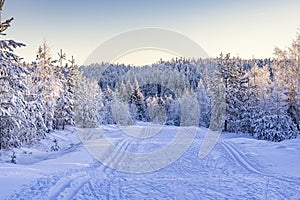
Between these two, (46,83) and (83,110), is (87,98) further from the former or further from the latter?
(46,83)

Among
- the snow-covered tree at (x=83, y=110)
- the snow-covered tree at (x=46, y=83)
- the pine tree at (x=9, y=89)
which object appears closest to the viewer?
the pine tree at (x=9, y=89)

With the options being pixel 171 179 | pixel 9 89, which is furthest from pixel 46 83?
pixel 171 179

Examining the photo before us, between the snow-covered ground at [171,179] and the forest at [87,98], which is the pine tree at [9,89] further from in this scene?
the snow-covered ground at [171,179]

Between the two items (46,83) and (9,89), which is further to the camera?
(46,83)

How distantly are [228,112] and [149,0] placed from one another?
1811cm

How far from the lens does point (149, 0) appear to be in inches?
1069

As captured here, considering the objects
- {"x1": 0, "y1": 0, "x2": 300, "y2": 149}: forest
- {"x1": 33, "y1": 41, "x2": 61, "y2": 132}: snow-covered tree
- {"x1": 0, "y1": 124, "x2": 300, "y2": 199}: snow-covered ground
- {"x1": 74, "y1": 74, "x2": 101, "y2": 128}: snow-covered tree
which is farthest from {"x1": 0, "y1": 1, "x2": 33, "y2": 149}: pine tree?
{"x1": 74, "y1": 74, "x2": 101, "y2": 128}: snow-covered tree

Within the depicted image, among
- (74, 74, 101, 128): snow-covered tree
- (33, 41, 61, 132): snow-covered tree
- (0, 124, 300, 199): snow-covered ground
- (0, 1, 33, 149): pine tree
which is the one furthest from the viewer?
(74, 74, 101, 128): snow-covered tree

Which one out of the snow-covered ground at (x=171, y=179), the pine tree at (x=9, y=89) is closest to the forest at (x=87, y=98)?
the pine tree at (x=9, y=89)

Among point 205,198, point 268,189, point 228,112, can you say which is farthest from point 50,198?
point 228,112

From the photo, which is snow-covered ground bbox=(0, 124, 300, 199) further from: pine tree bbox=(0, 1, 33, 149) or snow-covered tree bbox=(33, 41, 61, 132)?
snow-covered tree bbox=(33, 41, 61, 132)

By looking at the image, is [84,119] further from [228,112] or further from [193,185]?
[193,185]

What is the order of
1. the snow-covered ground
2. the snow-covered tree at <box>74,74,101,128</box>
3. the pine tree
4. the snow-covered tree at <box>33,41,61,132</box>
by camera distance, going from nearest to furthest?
the snow-covered ground < the pine tree < the snow-covered tree at <box>33,41,61,132</box> < the snow-covered tree at <box>74,74,101,128</box>

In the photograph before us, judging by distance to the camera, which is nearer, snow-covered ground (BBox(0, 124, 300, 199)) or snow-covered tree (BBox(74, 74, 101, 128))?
snow-covered ground (BBox(0, 124, 300, 199))
